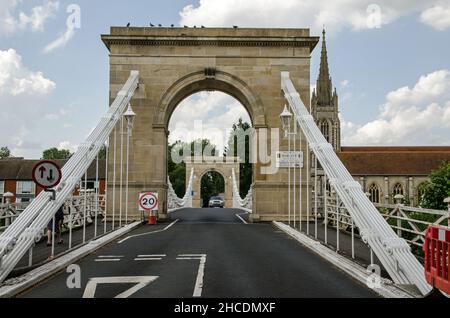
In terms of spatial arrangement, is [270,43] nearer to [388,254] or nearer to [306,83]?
[306,83]

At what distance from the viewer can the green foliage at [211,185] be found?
82.9 m

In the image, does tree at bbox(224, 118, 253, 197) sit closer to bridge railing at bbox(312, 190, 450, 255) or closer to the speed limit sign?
the speed limit sign

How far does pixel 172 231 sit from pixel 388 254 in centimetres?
969

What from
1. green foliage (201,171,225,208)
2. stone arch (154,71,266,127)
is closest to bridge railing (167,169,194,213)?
stone arch (154,71,266,127)

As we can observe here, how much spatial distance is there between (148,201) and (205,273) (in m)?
11.4

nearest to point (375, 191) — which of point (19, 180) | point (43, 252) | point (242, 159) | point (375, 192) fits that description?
point (375, 192)

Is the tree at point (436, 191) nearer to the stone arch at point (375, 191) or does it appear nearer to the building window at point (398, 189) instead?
the stone arch at point (375, 191)

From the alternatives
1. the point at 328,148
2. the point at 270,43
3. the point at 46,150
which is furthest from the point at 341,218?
the point at 46,150

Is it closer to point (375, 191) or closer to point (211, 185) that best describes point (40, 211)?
point (375, 191)

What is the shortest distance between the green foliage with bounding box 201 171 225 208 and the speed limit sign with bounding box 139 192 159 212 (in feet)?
205

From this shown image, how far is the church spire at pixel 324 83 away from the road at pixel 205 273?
70.6 metres

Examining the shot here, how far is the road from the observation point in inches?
281

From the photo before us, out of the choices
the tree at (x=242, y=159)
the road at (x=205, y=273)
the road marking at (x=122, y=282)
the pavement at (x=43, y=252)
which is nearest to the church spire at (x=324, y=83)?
the tree at (x=242, y=159)

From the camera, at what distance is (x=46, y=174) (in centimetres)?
966
